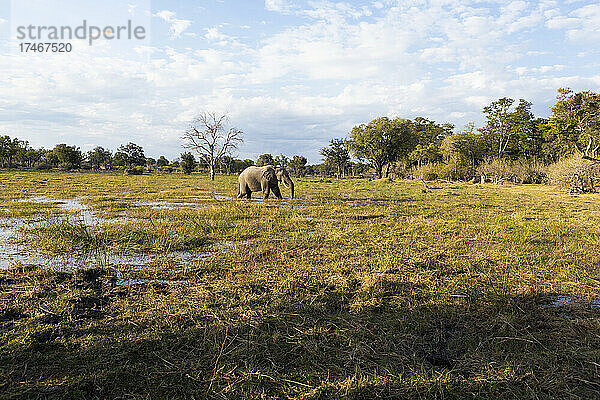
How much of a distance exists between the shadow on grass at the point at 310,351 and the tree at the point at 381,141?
156 ft

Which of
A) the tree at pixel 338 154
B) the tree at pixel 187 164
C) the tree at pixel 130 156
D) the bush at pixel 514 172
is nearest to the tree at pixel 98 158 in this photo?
the tree at pixel 130 156

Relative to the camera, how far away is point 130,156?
83750 mm

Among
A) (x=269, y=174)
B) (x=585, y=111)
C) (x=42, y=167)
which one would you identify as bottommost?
(x=269, y=174)

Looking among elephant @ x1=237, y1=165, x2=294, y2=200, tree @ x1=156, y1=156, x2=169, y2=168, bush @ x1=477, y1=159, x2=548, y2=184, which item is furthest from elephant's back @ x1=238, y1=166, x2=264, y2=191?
tree @ x1=156, y1=156, x2=169, y2=168

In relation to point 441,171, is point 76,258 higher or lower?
lower

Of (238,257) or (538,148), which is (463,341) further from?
(538,148)

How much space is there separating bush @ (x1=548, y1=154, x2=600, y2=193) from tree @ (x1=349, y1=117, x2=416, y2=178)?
24829 millimetres

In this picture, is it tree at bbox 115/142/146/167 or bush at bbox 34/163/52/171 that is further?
tree at bbox 115/142/146/167

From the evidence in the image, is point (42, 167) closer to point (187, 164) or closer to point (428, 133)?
point (187, 164)

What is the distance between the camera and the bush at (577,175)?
2305 cm

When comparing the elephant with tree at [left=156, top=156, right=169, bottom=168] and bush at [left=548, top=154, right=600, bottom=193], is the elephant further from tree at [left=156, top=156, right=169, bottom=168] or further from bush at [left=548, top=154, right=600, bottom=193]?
tree at [left=156, top=156, right=169, bottom=168]

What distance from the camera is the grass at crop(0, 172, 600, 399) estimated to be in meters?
2.43

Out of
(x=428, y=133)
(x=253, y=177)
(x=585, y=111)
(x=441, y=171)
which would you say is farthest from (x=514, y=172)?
(x=253, y=177)

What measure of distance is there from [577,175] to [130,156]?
90090 millimetres
